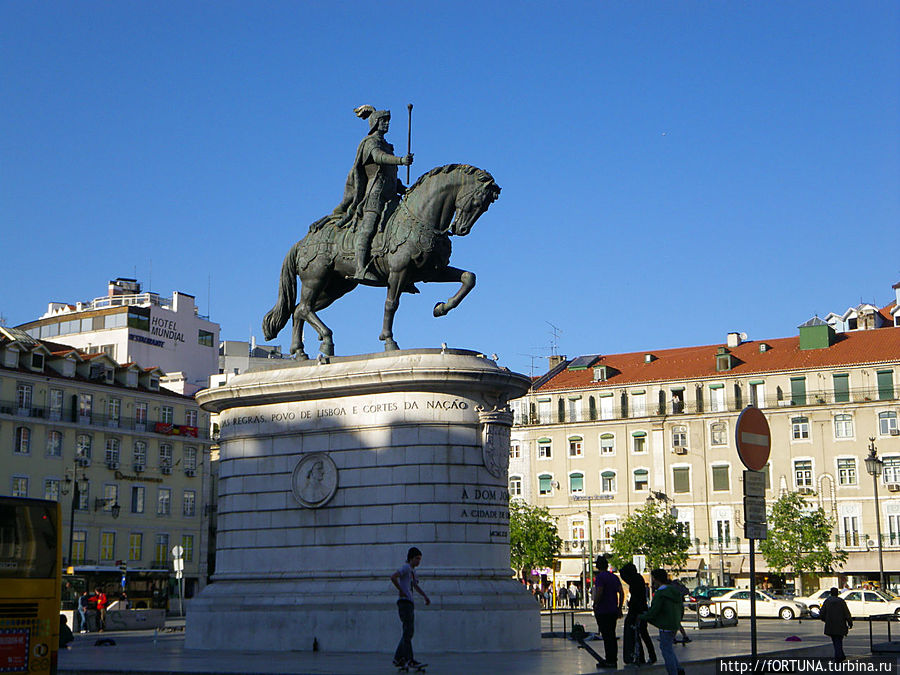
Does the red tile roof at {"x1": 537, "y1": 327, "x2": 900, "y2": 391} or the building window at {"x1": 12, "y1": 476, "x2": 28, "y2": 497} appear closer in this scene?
the building window at {"x1": 12, "y1": 476, "x2": 28, "y2": 497}

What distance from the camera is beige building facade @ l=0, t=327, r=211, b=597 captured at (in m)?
67.8

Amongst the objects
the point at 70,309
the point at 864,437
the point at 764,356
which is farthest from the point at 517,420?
the point at 70,309

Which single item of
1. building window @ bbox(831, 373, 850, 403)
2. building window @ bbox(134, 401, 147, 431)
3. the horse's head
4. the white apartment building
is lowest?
the horse's head

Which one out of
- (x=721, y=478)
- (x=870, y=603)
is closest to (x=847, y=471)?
(x=721, y=478)

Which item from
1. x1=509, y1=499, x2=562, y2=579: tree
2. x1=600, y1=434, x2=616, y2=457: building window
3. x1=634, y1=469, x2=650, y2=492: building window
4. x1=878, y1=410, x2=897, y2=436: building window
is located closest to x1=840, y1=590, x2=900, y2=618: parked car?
x1=878, y1=410, x2=897, y2=436: building window

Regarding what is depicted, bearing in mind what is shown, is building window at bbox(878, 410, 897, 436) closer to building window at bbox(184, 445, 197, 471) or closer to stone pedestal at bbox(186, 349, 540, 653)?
building window at bbox(184, 445, 197, 471)

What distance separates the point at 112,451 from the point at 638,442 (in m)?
33.4

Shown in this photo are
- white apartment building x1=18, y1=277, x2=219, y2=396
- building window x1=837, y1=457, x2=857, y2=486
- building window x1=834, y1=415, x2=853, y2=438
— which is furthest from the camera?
white apartment building x1=18, y1=277, x2=219, y2=396

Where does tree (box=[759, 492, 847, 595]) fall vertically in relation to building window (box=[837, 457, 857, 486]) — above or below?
below

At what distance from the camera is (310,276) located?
26.8 meters

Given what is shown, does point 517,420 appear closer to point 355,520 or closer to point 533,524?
point 533,524

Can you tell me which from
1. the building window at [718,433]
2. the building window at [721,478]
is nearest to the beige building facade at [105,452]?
the building window at [718,433]

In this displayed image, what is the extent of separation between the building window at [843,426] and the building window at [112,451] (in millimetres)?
43682

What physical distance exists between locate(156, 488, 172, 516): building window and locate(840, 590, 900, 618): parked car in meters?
42.3
